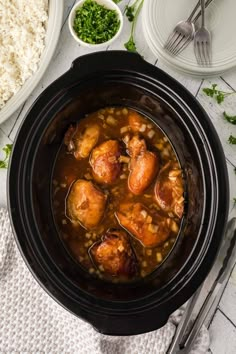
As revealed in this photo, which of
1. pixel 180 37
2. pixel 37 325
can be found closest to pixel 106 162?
pixel 180 37

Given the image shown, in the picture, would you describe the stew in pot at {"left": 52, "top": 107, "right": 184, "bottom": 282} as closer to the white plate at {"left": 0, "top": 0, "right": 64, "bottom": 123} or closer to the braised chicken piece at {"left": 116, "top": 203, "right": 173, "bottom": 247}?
the braised chicken piece at {"left": 116, "top": 203, "right": 173, "bottom": 247}

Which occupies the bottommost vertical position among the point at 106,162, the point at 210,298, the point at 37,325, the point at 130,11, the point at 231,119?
the point at 37,325

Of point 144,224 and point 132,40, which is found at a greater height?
point 132,40

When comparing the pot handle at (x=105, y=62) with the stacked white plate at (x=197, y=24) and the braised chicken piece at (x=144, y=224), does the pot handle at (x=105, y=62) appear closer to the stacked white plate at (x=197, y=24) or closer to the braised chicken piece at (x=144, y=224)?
the stacked white plate at (x=197, y=24)

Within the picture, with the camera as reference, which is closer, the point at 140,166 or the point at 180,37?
the point at 140,166

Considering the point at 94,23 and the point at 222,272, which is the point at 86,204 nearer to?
the point at 222,272

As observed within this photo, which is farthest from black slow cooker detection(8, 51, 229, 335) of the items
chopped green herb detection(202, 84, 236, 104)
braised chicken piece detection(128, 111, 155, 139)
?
chopped green herb detection(202, 84, 236, 104)
